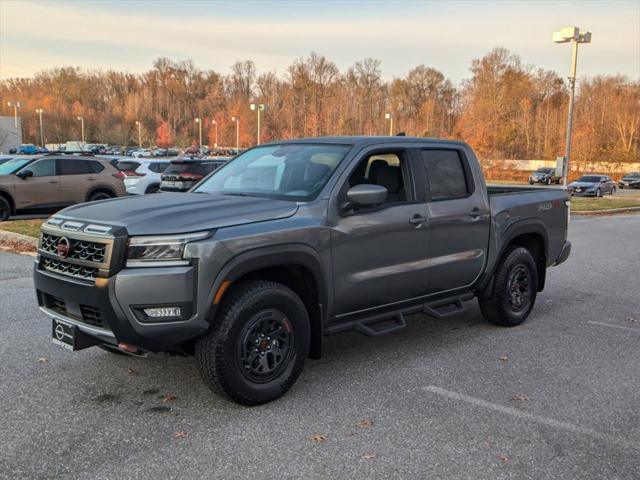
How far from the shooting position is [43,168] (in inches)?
602

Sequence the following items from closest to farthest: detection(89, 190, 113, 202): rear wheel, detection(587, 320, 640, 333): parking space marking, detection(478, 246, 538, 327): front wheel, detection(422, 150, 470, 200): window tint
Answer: detection(422, 150, 470, 200): window tint
detection(478, 246, 538, 327): front wheel
detection(587, 320, 640, 333): parking space marking
detection(89, 190, 113, 202): rear wheel

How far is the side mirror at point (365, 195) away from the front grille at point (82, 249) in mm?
1792

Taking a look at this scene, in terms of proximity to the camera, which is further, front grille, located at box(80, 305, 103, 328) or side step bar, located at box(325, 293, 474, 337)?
side step bar, located at box(325, 293, 474, 337)

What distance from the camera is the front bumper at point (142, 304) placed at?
3.78m

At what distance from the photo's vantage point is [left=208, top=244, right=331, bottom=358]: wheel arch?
156 inches

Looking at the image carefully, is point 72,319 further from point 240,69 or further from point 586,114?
point 240,69

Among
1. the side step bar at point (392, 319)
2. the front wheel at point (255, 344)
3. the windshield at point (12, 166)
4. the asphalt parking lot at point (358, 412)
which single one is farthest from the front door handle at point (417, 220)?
the windshield at point (12, 166)

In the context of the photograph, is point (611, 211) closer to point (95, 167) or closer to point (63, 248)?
point (95, 167)

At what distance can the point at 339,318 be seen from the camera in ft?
15.7

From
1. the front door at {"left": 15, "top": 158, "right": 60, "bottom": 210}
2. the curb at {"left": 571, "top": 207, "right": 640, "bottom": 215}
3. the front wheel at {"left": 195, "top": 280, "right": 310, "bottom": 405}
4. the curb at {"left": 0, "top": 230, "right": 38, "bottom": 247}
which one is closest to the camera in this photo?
the front wheel at {"left": 195, "top": 280, "right": 310, "bottom": 405}

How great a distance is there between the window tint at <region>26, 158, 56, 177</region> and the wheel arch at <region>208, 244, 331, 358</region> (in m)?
12.7

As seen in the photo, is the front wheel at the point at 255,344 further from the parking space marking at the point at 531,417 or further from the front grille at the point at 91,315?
the parking space marking at the point at 531,417

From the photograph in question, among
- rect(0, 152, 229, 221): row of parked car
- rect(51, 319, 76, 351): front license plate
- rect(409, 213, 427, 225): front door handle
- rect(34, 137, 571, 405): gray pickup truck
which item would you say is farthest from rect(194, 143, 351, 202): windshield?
rect(0, 152, 229, 221): row of parked car

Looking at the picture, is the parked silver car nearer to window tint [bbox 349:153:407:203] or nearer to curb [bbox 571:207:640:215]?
curb [bbox 571:207:640:215]
